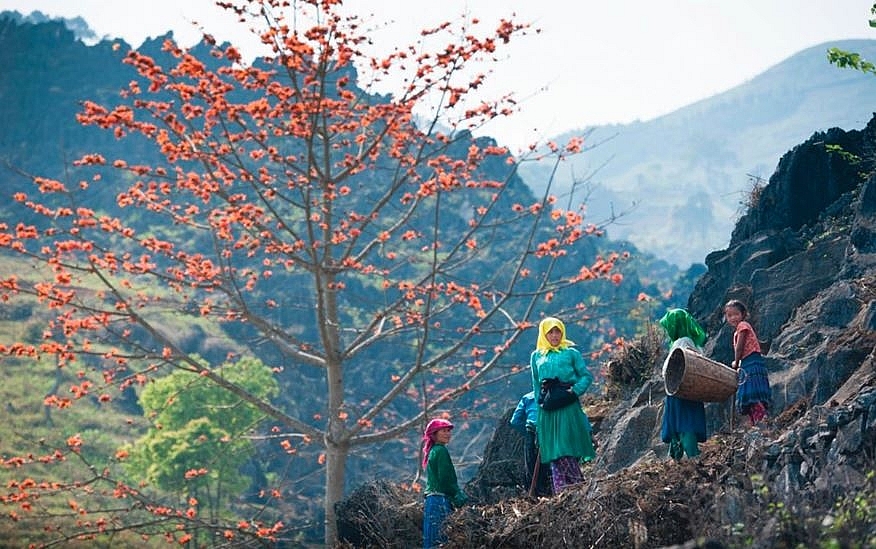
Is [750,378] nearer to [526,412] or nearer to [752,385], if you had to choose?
[752,385]

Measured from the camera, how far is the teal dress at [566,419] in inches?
359

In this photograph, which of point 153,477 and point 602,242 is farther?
point 602,242

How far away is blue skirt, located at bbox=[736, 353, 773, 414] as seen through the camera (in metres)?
9.01

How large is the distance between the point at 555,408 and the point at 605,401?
11.6 ft

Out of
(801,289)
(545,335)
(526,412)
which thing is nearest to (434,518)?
(526,412)

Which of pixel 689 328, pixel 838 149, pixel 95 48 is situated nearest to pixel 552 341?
pixel 689 328

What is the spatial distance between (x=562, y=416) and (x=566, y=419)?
47 millimetres

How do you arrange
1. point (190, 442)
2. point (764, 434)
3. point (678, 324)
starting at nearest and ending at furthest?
point (764, 434) → point (678, 324) → point (190, 442)

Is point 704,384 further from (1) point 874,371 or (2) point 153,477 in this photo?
(2) point 153,477

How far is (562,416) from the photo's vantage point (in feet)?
30.2

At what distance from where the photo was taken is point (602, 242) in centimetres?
8869

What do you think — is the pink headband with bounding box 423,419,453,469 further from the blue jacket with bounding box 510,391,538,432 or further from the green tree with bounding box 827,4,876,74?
the green tree with bounding box 827,4,876,74

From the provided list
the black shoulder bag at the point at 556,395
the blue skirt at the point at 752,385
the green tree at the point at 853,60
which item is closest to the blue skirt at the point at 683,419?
the blue skirt at the point at 752,385

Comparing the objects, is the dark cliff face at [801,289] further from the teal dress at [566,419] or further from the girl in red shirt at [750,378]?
the teal dress at [566,419]
